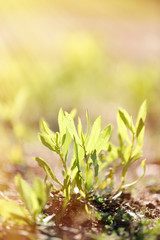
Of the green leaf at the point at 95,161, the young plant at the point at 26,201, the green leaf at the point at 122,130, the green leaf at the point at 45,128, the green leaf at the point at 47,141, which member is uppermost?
the green leaf at the point at 122,130

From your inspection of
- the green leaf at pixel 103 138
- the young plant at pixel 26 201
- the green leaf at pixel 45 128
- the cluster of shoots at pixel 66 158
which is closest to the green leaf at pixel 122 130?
the cluster of shoots at pixel 66 158

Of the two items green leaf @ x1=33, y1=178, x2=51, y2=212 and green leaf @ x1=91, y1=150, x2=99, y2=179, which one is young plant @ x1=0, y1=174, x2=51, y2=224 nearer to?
green leaf @ x1=33, y1=178, x2=51, y2=212

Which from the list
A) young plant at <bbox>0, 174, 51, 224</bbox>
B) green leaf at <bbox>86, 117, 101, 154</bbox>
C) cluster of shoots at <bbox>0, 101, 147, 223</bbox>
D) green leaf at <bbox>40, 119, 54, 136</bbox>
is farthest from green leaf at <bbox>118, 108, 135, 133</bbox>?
young plant at <bbox>0, 174, 51, 224</bbox>

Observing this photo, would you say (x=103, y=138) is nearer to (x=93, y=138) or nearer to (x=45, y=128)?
(x=93, y=138)

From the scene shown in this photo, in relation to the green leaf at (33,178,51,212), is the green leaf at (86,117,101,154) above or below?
above

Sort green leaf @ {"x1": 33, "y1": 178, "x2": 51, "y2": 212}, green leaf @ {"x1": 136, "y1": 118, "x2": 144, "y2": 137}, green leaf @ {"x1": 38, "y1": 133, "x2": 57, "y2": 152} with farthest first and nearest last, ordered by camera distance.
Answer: green leaf @ {"x1": 136, "y1": 118, "x2": 144, "y2": 137}
green leaf @ {"x1": 38, "y1": 133, "x2": 57, "y2": 152}
green leaf @ {"x1": 33, "y1": 178, "x2": 51, "y2": 212}

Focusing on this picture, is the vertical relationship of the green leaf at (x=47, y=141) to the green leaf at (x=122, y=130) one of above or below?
below

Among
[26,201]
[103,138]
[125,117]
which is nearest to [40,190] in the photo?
[26,201]

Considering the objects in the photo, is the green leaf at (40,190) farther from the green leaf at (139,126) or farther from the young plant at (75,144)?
the green leaf at (139,126)

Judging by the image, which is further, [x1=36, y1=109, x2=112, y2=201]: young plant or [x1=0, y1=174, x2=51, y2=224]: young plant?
[x1=36, y1=109, x2=112, y2=201]: young plant
